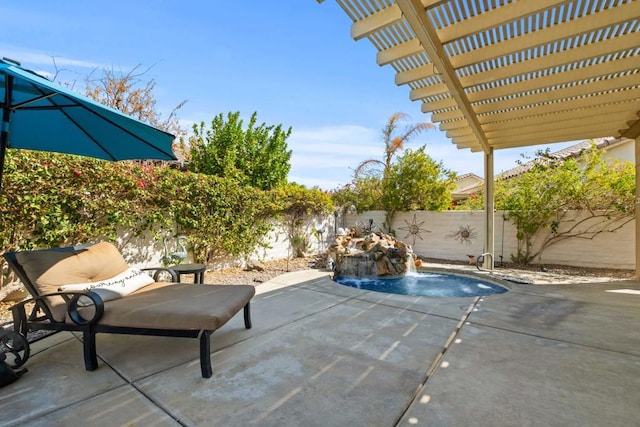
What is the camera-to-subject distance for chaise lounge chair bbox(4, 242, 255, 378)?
98.4 inches

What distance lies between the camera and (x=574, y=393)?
2.25 meters

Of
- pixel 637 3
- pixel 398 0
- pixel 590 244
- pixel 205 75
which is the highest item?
pixel 205 75

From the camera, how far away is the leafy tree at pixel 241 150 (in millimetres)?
10656

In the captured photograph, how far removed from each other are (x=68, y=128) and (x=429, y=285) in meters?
6.83

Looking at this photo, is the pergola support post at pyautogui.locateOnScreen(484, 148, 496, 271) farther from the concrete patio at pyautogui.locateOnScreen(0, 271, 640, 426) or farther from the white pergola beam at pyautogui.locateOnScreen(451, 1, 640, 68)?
the white pergola beam at pyautogui.locateOnScreen(451, 1, 640, 68)

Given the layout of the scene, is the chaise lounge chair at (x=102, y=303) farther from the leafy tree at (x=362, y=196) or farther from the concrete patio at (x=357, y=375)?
the leafy tree at (x=362, y=196)

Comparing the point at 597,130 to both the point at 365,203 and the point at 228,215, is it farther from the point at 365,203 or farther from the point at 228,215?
the point at 228,215

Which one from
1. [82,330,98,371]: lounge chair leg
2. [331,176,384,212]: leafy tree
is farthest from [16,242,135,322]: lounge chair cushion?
[331,176,384,212]: leafy tree

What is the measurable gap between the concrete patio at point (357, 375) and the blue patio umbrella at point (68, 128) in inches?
81.1

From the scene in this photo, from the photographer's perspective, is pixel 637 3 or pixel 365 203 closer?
pixel 637 3

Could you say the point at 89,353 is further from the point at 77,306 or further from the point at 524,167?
the point at 524,167

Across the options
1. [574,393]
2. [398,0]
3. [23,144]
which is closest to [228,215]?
[23,144]

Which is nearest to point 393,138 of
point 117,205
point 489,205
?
point 489,205

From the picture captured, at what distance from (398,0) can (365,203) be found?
347 inches
